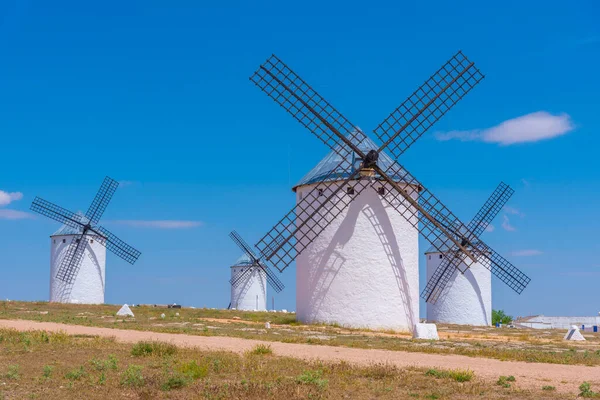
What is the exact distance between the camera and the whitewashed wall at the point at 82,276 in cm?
4991

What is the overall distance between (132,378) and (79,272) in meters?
40.3

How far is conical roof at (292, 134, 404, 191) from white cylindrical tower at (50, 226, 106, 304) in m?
26.3

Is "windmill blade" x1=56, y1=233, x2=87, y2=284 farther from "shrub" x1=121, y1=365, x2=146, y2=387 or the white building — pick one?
"shrub" x1=121, y1=365, x2=146, y2=387

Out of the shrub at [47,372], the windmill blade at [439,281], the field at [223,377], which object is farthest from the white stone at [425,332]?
the windmill blade at [439,281]

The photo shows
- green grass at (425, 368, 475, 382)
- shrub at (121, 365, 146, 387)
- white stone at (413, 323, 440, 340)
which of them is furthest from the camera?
white stone at (413, 323, 440, 340)

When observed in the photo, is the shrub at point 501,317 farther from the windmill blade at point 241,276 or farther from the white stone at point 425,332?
the white stone at point 425,332

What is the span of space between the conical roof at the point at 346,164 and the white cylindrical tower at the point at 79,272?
26337mm

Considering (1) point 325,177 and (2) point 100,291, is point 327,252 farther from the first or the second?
(2) point 100,291

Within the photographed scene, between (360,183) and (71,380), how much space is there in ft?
54.2

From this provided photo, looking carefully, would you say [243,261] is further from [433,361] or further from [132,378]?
[132,378]

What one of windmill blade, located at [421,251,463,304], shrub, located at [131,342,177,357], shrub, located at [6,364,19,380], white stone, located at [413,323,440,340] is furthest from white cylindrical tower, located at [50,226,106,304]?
shrub, located at [6,364,19,380]

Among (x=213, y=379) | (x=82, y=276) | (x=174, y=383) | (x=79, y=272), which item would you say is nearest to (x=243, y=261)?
(x=82, y=276)

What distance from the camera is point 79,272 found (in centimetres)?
4991

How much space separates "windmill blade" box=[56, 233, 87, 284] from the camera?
1954 inches
